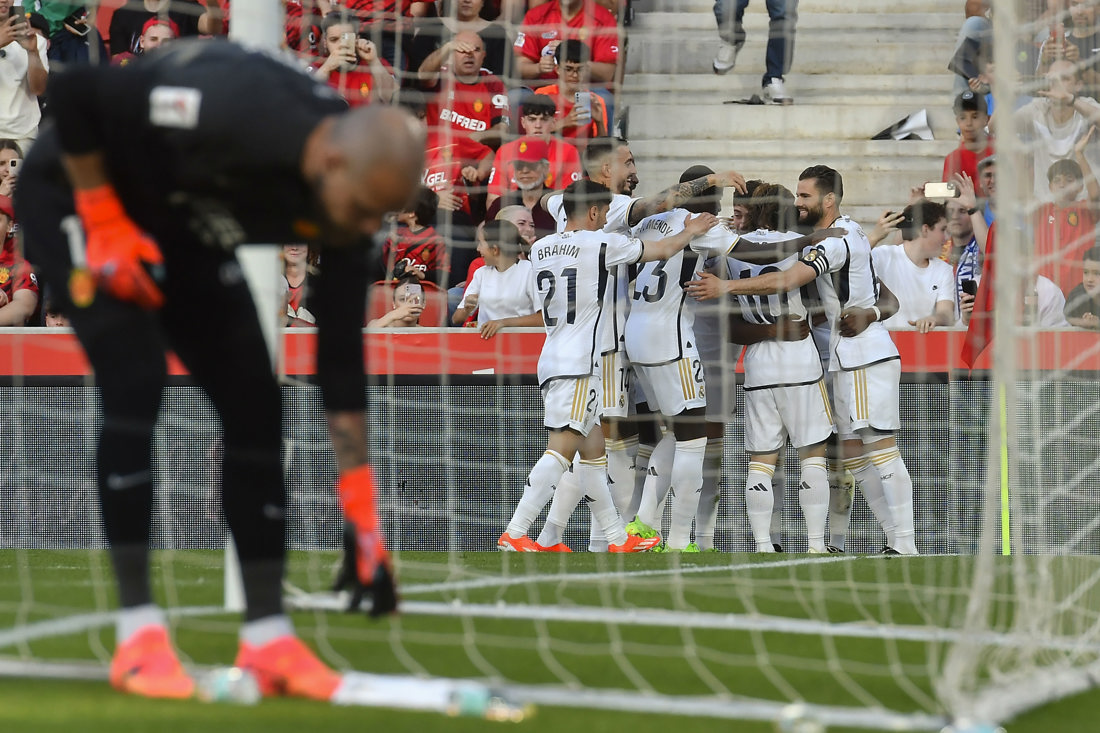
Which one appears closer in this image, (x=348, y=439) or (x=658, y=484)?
(x=348, y=439)

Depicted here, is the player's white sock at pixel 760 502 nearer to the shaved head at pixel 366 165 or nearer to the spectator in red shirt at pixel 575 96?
the spectator in red shirt at pixel 575 96

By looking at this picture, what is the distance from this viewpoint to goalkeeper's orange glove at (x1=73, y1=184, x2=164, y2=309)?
3.04m

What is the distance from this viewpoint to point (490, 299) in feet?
28.2

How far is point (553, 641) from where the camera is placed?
4.02 metres

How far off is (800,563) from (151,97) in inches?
167

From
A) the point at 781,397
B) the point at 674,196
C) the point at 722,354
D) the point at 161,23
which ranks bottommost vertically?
the point at 781,397

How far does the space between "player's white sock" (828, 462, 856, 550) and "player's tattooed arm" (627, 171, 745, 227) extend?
183cm

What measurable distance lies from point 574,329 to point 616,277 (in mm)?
536

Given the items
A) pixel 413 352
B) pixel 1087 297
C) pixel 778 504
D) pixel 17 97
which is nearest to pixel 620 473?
pixel 778 504

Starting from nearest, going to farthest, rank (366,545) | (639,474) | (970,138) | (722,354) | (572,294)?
(366,545) < (970,138) < (572,294) < (722,354) < (639,474)

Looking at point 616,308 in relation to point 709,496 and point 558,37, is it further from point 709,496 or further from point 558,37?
point 558,37

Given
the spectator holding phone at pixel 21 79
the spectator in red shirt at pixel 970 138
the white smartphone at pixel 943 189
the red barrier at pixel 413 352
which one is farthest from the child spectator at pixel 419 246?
the spectator in red shirt at pixel 970 138

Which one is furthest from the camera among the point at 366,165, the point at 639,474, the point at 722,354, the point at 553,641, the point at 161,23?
the point at 639,474

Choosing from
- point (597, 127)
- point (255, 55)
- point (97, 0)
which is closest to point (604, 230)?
point (597, 127)
